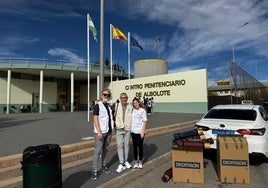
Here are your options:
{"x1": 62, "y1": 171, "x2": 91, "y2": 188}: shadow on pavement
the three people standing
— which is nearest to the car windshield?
the three people standing

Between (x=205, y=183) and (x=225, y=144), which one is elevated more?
(x=225, y=144)

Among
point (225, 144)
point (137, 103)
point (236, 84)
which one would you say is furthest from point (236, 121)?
point (236, 84)

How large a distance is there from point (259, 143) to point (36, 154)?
5.12 meters

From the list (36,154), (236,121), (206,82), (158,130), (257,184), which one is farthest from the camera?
(206,82)

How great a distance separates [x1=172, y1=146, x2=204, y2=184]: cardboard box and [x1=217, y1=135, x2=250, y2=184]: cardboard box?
0.46 meters

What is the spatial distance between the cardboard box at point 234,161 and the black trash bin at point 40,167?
3.41 metres

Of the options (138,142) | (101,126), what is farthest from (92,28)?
(101,126)

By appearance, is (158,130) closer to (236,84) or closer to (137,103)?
(137,103)

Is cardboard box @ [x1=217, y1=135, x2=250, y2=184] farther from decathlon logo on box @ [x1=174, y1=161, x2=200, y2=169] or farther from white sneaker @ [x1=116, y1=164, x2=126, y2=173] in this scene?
white sneaker @ [x1=116, y1=164, x2=126, y2=173]

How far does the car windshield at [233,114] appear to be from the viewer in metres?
7.27

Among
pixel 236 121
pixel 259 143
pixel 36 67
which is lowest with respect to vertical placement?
pixel 259 143

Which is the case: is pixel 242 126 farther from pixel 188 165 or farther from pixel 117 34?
pixel 117 34

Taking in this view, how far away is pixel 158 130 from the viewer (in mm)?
12891

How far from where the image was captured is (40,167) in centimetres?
398
